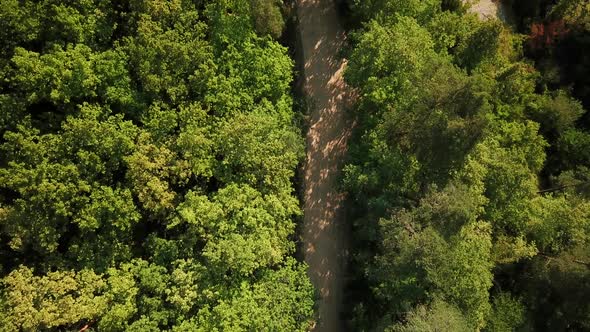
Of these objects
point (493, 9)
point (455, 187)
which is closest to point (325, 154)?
point (455, 187)

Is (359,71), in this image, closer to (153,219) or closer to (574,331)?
(153,219)

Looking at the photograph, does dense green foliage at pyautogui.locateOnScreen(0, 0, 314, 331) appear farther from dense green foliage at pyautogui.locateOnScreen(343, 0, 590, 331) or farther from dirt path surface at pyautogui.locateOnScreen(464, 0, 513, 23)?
dirt path surface at pyautogui.locateOnScreen(464, 0, 513, 23)

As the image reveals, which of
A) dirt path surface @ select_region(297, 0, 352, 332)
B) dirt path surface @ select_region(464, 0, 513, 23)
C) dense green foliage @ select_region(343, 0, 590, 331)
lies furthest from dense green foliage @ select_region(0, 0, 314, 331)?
dirt path surface @ select_region(464, 0, 513, 23)

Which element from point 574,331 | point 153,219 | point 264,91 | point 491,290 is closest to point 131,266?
point 153,219

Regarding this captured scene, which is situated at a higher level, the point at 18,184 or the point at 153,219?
the point at 18,184

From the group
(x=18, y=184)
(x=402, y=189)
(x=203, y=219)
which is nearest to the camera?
(x=18, y=184)

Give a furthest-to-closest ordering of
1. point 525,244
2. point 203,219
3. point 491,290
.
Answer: point 491,290, point 525,244, point 203,219

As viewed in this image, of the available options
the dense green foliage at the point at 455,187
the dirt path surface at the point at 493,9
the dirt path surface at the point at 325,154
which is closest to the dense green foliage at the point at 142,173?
the dirt path surface at the point at 325,154
